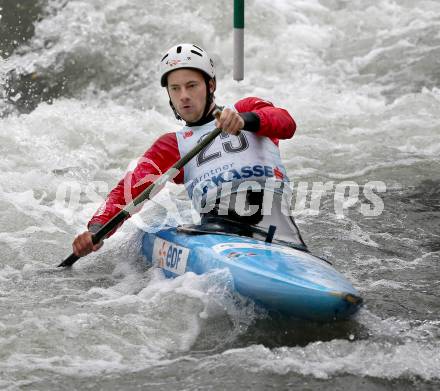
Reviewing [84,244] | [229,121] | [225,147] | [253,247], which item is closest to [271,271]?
[253,247]

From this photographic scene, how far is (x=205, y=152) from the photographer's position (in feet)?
14.5

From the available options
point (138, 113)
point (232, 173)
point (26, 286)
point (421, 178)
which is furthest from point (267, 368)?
point (138, 113)

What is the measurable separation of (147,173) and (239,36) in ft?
6.18

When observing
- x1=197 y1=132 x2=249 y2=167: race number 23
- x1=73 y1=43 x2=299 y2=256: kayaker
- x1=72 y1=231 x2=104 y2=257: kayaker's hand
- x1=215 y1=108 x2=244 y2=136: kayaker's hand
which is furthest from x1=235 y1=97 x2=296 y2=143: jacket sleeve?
x1=72 y1=231 x2=104 y2=257: kayaker's hand

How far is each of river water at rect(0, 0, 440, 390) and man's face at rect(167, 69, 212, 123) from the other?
2.62 feet

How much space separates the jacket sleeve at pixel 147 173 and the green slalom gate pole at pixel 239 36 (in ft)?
5.25

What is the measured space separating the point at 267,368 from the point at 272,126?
1.47 meters

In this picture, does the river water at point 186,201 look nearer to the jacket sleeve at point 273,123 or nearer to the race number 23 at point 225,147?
the race number 23 at point 225,147

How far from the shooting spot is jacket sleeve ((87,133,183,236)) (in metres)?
4.57

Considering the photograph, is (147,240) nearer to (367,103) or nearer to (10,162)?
(10,162)

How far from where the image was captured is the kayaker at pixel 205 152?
4.28m

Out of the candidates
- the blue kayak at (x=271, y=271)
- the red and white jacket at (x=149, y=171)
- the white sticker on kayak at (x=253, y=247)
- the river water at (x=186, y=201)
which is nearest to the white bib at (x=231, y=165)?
the red and white jacket at (x=149, y=171)

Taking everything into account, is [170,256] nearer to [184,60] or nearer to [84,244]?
[84,244]

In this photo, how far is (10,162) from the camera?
6.99m
